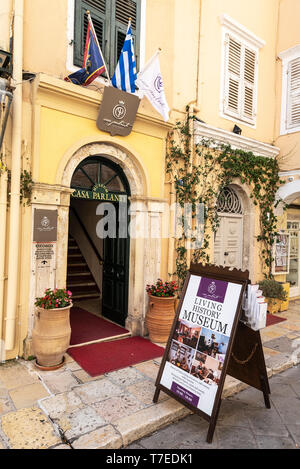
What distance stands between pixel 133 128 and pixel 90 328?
150 inches

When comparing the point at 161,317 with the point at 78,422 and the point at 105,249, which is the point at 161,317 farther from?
the point at 78,422

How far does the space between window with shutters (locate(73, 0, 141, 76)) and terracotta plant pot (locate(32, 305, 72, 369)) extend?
395 centimetres

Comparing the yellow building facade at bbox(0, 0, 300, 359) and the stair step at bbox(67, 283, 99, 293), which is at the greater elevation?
the yellow building facade at bbox(0, 0, 300, 359)

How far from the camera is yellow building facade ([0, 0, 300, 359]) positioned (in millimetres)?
4398

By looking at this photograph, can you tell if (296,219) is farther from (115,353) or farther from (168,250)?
(115,353)

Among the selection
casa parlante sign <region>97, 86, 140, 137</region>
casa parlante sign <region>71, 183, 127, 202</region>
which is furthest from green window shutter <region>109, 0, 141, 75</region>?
casa parlante sign <region>71, 183, 127, 202</region>

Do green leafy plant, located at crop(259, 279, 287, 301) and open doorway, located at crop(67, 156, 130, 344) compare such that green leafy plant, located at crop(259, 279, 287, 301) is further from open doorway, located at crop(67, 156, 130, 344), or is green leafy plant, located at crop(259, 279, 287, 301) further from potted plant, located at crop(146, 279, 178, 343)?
open doorway, located at crop(67, 156, 130, 344)

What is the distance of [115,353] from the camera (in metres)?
4.93

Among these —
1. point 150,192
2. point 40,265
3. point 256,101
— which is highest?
point 256,101

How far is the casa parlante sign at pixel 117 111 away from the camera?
4957 millimetres

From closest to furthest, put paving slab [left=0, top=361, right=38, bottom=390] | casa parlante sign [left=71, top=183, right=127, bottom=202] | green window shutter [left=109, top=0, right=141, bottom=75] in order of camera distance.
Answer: paving slab [left=0, top=361, right=38, bottom=390], casa parlante sign [left=71, top=183, right=127, bottom=202], green window shutter [left=109, top=0, right=141, bottom=75]
